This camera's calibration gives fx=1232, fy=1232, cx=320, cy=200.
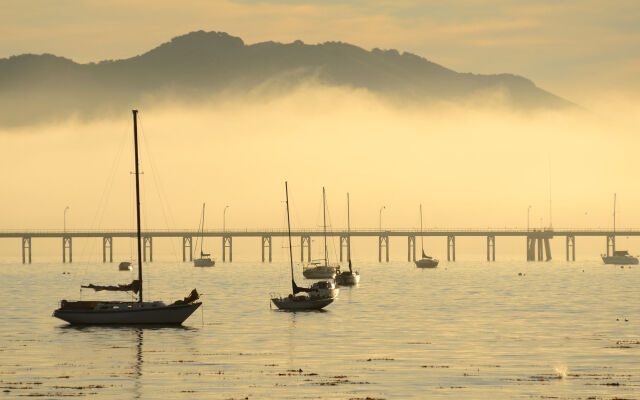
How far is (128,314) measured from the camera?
96250mm

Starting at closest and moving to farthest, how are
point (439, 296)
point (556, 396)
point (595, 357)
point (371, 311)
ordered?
1. point (556, 396)
2. point (595, 357)
3. point (371, 311)
4. point (439, 296)

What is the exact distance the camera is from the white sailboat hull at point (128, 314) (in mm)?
96188

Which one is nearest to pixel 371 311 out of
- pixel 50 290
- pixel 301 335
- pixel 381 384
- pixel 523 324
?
pixel 523 324

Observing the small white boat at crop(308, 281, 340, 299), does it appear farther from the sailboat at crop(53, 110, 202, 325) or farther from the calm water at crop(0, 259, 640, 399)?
the sailboat at crop(53, 110, 202, 325)

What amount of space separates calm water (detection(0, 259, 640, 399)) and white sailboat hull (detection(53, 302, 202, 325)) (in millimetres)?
Answer: 1845

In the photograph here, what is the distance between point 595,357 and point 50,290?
128069 mm

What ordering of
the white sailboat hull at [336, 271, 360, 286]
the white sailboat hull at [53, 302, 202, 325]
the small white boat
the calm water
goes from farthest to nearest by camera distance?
the white sailboat hull at [336, 271, 360, 286]
the small white boat
the white sailboat hull at [53, 302, 202, 325]
the calm water

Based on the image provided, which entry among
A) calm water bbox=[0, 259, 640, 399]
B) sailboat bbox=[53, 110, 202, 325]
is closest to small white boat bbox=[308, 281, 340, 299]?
calm water bbox=[0, 259, 640, 399]

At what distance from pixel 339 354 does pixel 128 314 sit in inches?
1100

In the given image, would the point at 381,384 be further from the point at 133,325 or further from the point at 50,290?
the point at 50,290

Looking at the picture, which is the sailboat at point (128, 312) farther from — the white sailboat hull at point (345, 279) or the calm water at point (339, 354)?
the white sailboat hull at point (345, 279)

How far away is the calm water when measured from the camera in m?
56.3

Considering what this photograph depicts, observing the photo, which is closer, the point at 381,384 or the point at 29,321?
the point at 381,384

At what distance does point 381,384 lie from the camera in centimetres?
5781
